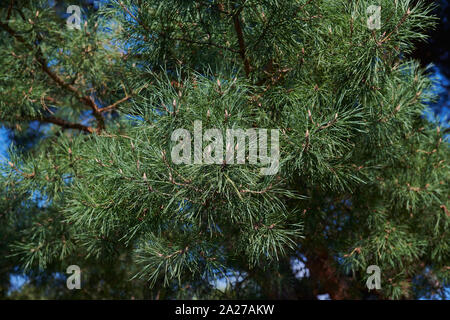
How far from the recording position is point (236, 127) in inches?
30.1

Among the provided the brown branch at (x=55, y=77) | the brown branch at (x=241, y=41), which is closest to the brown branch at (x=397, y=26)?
the brown branch at (x=241, y=41)

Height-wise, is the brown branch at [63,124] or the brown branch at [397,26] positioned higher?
the brown branch at [397,26]

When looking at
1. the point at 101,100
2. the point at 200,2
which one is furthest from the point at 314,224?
the point at 101,100

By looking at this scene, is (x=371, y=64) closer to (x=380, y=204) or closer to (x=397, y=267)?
(x=380, y=204)

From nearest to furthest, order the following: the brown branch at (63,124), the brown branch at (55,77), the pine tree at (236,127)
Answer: the pine tree at (236,127) → the brown branch at (55,77) → the brown branch at (63,124)

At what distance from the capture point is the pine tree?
815 mm

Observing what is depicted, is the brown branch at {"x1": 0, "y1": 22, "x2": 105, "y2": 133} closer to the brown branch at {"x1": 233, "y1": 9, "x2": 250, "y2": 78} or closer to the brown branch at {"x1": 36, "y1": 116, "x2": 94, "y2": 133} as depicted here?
the brown branch at {"x1": 36, "y1": 116, "x2": 94, "y2": 133}

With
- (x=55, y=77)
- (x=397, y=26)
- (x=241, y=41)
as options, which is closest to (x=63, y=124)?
(x=55, y=77)

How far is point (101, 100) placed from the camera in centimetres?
138

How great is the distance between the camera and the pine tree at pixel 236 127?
0.82 meters

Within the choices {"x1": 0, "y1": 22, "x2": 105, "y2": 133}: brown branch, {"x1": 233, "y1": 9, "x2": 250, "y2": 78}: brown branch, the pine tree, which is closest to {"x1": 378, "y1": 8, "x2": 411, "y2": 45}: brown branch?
the pine tree

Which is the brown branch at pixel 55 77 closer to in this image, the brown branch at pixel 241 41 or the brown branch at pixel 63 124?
the brown branch at pixel 63 124

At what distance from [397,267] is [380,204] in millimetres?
246

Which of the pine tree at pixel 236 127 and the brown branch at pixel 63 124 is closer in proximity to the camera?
the pine tree at pixel 236 127
